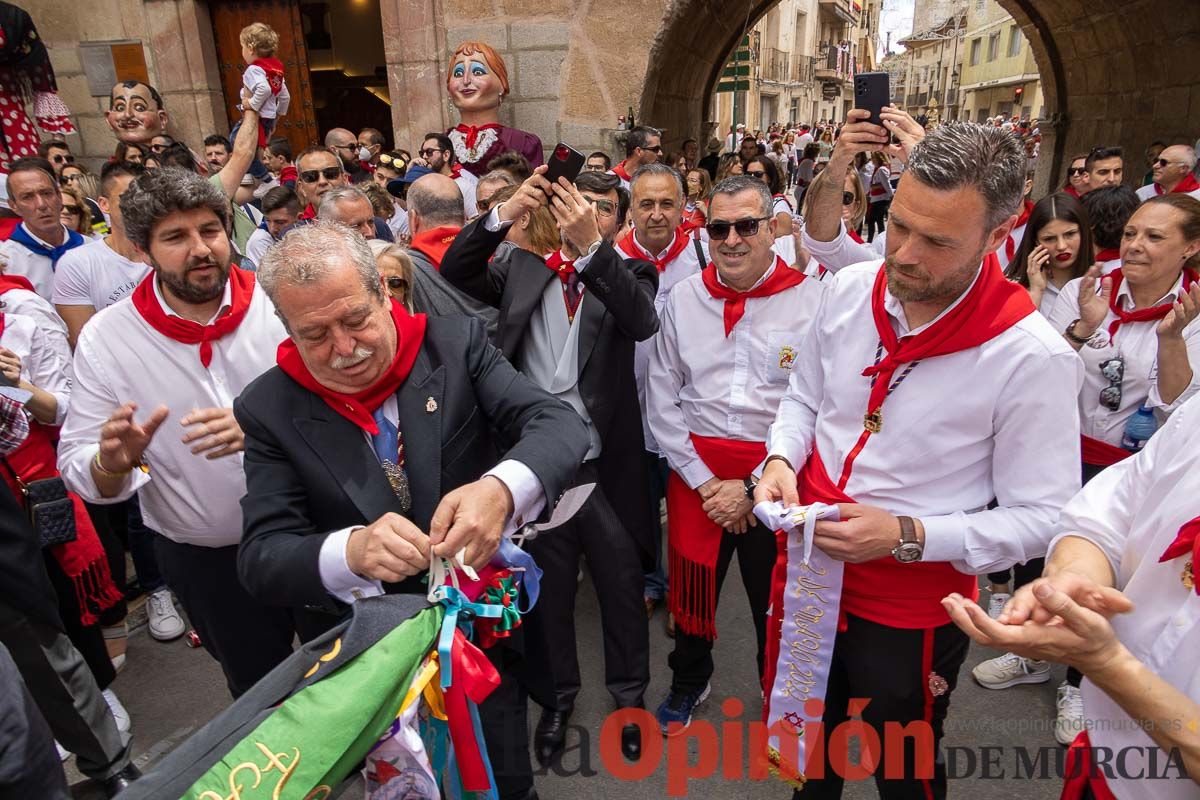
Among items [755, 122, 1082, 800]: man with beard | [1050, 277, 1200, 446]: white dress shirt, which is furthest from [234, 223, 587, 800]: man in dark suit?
[1050, 277, 1200, 446]: white dress shirt

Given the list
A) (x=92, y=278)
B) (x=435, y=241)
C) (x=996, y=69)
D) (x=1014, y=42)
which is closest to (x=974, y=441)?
(x=435, y=241)

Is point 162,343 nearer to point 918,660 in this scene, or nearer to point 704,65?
point 918,660

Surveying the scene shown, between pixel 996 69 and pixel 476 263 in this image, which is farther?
pixel 996 69

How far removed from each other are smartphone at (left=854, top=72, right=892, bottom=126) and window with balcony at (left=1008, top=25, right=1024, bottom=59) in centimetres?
4574

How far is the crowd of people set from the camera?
60.4 inches

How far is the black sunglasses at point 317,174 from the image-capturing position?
4.86m

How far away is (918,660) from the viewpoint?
200 centimetres

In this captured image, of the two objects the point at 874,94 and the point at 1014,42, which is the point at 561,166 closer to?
the point at 874,94

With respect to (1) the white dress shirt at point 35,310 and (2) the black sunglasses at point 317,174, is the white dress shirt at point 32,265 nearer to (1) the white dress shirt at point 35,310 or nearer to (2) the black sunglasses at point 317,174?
(1) the white dress shirt at point 35,310

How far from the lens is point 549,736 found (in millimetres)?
2922

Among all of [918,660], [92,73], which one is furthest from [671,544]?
[92,73]

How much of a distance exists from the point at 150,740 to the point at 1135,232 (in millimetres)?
4626

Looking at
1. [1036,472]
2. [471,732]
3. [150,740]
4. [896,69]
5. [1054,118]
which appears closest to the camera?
[471,732]

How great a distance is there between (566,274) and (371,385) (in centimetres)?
132
